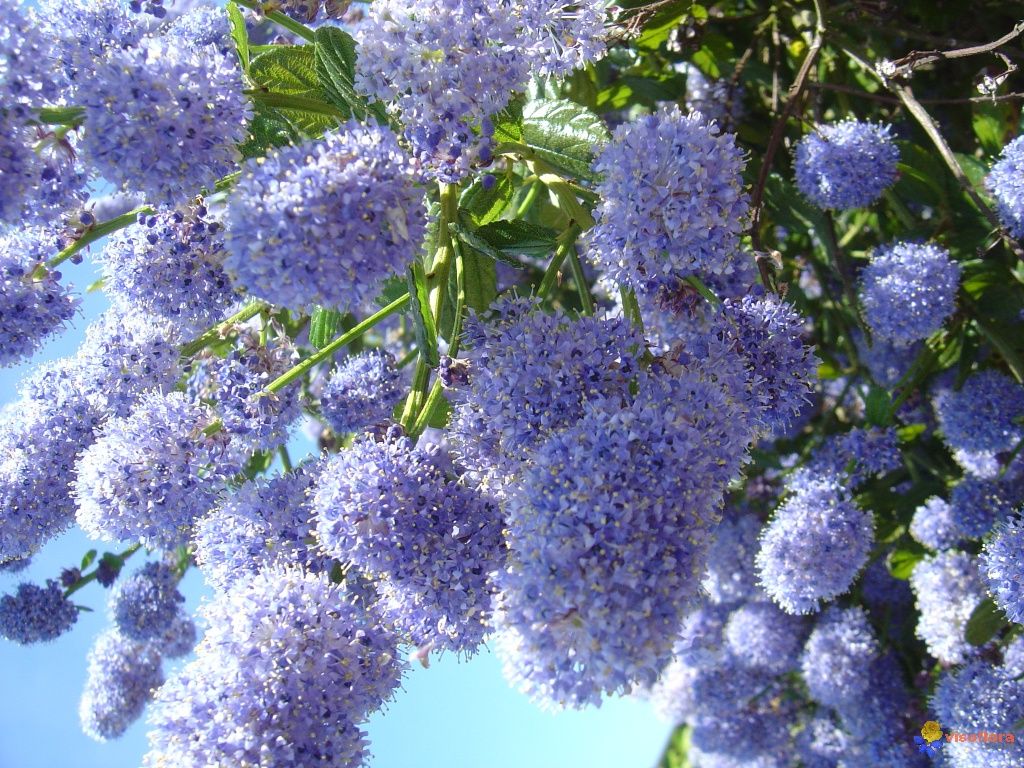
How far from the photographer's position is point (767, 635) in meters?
3.04

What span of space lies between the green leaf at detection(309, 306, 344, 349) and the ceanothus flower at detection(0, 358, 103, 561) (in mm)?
498

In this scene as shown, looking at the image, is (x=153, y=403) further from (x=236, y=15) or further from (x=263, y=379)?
(x=236, y=15)

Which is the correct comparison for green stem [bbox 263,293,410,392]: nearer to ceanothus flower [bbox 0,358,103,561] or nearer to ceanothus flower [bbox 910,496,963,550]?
ceanothus flower [bbox 0,358,103,561]

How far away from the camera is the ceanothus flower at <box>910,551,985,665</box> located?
96.3 inches

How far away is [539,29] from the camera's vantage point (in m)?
1.56

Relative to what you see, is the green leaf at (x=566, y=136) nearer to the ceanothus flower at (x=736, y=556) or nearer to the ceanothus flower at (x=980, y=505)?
the ceanothus flower at (x=980, y=505)

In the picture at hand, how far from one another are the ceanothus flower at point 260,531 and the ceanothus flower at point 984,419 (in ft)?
5.74

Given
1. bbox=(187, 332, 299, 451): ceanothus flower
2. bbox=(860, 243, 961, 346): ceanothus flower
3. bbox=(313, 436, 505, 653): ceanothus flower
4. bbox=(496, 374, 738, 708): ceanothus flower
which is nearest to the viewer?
bbox=(496, 374, 738, 708): ceanothus flower

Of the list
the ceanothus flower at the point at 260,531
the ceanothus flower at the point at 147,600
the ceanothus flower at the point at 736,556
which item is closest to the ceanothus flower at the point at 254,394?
the ceanothus flower at the point at 260,531

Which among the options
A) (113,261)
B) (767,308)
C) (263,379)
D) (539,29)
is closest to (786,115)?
(767,308)

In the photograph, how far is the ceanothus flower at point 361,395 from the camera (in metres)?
2.03

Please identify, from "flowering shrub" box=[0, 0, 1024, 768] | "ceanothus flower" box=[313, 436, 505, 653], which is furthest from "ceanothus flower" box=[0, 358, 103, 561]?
"ceanothus flower" box=[313, 436, 505, 653]

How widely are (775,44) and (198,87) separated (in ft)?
6.32

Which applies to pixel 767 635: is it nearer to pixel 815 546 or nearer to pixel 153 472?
pixel 815 546
